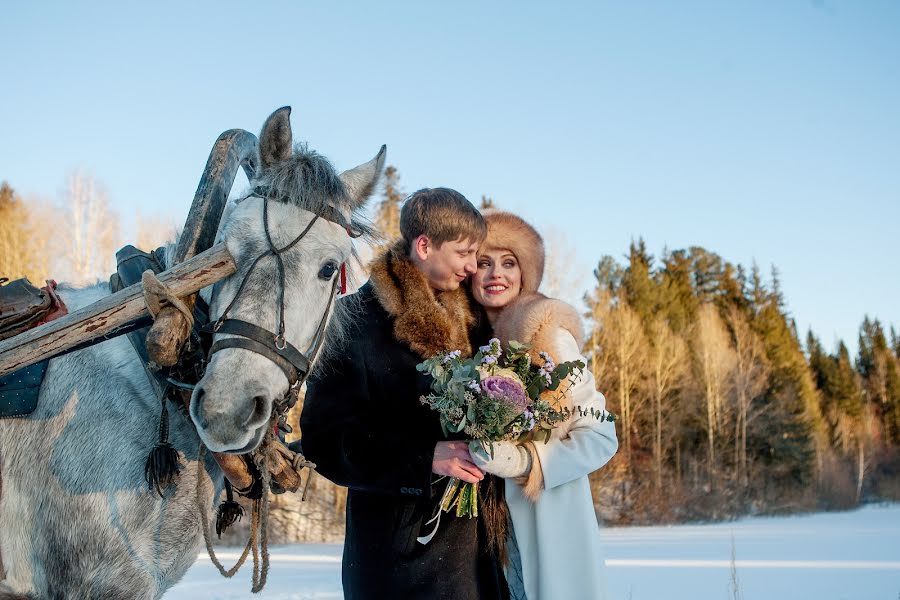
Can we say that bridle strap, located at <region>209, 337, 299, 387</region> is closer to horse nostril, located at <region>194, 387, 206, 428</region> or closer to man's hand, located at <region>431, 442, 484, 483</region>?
horse nostril, located at <region>194, 387, 206, 428</region>

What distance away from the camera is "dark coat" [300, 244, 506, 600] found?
8.52 feet

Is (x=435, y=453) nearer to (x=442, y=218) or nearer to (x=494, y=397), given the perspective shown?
(x=494, y=397)

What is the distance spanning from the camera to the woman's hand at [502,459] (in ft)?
8.25

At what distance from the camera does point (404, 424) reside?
111 inches

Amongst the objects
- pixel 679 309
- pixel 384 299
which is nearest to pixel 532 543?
pixel 384 299

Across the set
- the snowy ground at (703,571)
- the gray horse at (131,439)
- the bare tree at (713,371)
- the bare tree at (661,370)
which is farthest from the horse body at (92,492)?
the bare tree at (713,371)

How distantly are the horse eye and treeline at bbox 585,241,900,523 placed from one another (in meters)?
21.7

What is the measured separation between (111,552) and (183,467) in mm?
334

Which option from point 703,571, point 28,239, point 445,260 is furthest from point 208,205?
point 28,239

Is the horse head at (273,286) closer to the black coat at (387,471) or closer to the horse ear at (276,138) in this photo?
the horse ear at (276,138)

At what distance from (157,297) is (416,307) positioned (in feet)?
3.32

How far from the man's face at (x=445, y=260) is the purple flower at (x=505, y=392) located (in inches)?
22.5

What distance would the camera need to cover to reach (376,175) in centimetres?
273

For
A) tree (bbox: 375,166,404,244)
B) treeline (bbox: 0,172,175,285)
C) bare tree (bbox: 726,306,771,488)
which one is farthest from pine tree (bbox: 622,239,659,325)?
treeline (bbox: 0,172,175,285)
